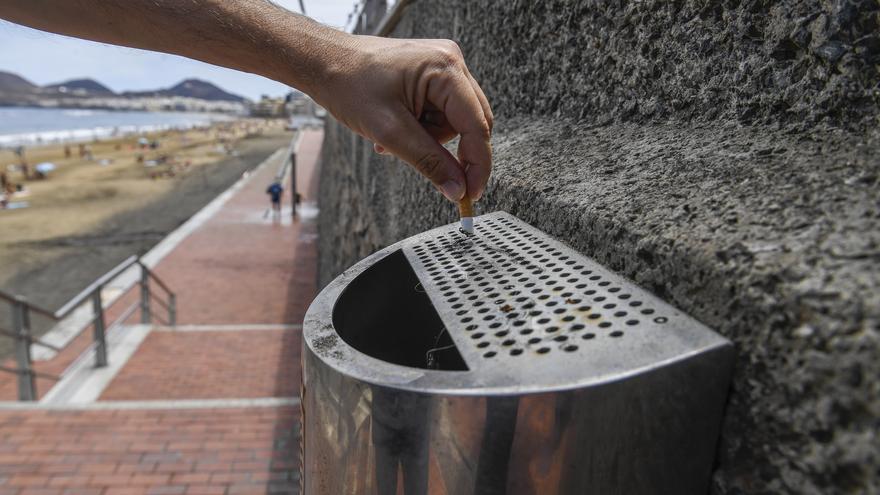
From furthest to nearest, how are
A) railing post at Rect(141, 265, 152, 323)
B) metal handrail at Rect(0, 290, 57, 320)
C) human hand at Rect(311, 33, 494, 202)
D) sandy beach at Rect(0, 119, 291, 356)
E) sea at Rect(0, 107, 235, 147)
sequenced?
sea at Rect(0, 107, 235, 147) < sandy beach at Rect(0, 119, 291, 356) < railing post at Rect(141, 265, 152, 323) < metal handrail at Rect(0, 290, 57, 320) < human hand at Rect(311, 33, 494, 202)

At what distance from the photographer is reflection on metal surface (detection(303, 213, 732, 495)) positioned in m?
0.73

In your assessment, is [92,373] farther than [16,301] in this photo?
Yes

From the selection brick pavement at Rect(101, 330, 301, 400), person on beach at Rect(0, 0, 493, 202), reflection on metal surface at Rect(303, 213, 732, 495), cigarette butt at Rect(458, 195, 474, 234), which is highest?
person on beach at Rect(0, 0, 493, 202)

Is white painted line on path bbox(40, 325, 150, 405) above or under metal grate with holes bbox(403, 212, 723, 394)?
under

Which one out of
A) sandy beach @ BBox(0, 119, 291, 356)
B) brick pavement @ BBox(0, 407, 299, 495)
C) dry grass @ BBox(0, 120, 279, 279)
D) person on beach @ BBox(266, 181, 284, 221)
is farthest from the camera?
dry grass @ BBox(0, 120, 279, 279)

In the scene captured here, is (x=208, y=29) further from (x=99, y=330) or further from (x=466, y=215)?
(x=99, y=330)

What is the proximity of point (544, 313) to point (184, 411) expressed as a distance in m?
5.07

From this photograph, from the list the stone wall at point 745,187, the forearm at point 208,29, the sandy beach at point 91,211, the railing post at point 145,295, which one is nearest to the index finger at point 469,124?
the stone wall at point 745,187

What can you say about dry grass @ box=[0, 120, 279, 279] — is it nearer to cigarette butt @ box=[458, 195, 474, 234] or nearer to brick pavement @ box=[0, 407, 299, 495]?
brick pavement @ box=[0, 407, 299, 495]

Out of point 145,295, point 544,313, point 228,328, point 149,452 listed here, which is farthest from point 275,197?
point 544,313

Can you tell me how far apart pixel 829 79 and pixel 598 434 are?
27.0 inches

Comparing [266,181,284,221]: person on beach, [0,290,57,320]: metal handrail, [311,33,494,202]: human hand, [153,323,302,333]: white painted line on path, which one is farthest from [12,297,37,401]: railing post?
[266,181,284,221]: person on beach

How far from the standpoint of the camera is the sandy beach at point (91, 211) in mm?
15531

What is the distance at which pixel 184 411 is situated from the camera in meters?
5.21
